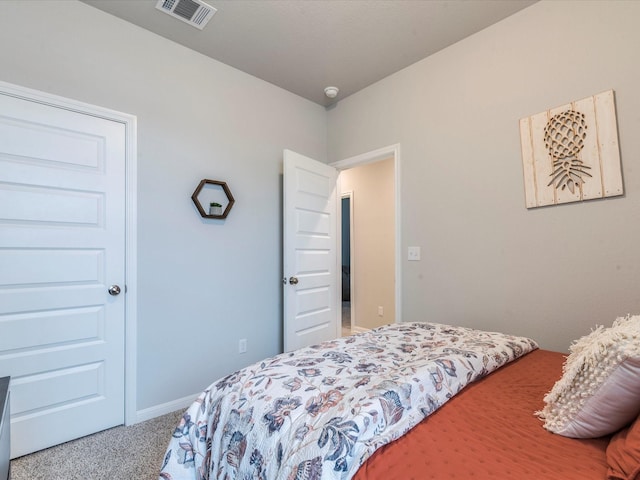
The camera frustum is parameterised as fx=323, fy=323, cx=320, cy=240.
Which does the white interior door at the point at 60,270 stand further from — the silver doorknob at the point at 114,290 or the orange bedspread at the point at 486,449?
the orange bedspread at the point at 486,449

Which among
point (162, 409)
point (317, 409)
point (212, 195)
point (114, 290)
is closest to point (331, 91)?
point (212, 195)

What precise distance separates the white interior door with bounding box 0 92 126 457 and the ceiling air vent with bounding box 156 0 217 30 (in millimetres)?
814

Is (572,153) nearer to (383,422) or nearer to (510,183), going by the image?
(510,183)

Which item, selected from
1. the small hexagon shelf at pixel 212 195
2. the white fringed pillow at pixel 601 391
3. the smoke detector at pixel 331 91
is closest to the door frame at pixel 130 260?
the small hexagon shelf at pixel 212 195

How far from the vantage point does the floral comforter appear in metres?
0.78

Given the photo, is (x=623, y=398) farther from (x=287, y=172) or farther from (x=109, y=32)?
(x=109, y=32)

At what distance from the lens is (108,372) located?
210cm

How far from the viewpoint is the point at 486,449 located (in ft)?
2.60

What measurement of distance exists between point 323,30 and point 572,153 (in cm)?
181

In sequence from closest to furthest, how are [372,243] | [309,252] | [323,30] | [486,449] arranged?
1. [486,449]
2. [323,30]
3. [309,252]
4. [372,243]

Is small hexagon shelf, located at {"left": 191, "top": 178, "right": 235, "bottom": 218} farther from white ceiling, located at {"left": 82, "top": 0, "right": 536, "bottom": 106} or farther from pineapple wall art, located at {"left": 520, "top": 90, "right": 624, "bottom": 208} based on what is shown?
pineapple wall art, located at {"left": 520, "top": 90, "right": 624, "bottom": 208}

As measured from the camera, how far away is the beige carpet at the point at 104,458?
5.46 feet

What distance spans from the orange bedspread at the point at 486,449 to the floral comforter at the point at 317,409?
37 mm

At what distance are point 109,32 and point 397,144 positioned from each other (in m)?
2.26
